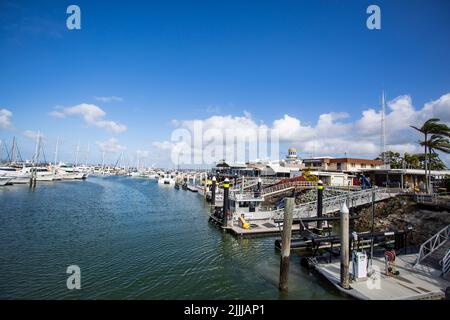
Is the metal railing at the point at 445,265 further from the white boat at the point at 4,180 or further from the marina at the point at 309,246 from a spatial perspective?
the white boat at the point at 4,180

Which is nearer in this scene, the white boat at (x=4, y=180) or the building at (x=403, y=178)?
the building at (x=403, y=178)

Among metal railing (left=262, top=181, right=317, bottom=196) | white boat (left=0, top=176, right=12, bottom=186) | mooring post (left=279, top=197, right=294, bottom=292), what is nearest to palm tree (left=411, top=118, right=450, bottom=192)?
metal railing (left=262, top=181, right=317, bottom=196)

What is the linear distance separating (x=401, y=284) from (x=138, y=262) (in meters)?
16.0

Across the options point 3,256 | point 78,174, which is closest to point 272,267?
point 3,256

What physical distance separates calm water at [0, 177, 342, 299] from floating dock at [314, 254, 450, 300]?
105 cm

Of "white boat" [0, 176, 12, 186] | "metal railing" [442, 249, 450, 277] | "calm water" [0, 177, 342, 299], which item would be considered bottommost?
"calm water" [0, 177, 342, 299]

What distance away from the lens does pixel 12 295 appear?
488 inches

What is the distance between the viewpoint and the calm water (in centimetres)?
1309

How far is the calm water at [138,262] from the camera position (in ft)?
43.0

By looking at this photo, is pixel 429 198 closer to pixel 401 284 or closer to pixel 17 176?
pixel 401 284

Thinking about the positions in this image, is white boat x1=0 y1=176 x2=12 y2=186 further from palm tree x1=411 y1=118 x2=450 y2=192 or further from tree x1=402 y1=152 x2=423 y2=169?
tree x1=402 y1=152 x2=423 y2=169

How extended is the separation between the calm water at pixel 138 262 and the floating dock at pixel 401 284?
1.05m

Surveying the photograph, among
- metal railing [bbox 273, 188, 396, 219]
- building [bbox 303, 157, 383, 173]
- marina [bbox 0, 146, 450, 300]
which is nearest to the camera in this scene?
marina [bbox 0, 146, 450, 300]

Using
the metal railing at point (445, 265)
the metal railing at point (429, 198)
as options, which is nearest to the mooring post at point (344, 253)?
the metal railing at point (445, 265)
